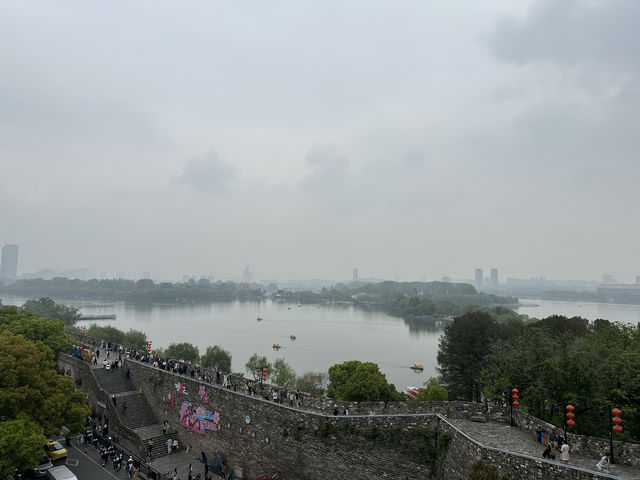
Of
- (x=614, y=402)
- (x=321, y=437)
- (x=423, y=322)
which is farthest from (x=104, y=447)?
(x=423, y=322)

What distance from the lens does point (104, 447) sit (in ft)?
57.0

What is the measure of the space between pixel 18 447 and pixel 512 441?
49.7 ft

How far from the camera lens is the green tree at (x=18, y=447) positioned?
12.7m

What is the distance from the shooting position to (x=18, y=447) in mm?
13031

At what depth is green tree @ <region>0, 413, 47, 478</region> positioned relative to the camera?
41.8 feet

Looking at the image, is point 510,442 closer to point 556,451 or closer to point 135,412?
point 556,451

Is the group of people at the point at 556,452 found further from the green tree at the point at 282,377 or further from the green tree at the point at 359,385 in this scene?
the green tree at the point at 282,377

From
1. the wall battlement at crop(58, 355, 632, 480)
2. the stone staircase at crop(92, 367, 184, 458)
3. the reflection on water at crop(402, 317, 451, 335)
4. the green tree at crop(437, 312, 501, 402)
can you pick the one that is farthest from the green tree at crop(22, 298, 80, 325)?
the reflection on water at crop(402, 317, 451, 335)

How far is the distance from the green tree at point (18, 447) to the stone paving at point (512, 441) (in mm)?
13741

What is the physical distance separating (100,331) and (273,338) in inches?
1294

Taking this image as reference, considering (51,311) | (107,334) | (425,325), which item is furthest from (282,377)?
(425,325)

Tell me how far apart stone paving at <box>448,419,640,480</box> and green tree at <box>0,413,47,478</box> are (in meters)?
13.7

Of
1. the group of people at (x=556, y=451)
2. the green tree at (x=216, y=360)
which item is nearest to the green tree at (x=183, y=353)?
the green tree at (x=216, y=360)

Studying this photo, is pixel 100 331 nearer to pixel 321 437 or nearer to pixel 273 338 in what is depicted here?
pixel 273 338
